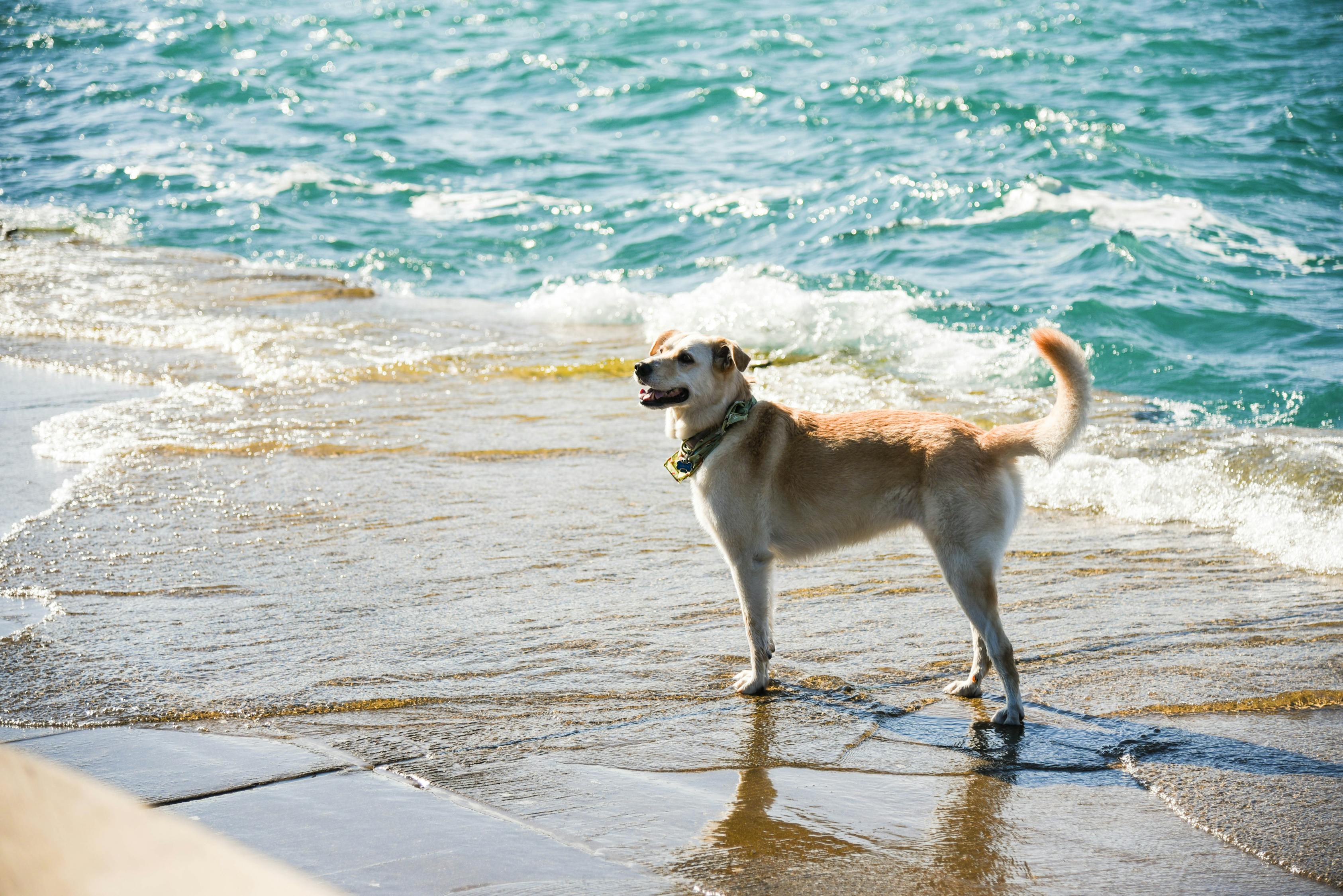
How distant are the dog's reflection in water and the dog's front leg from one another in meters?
0.86

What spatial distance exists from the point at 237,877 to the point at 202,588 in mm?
5320

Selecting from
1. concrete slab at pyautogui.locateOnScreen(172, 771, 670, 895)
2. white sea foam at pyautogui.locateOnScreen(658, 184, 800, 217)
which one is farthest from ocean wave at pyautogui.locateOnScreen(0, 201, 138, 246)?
concrete slab at pyautogui.locateOnScreen(172, 771, 670, 895)

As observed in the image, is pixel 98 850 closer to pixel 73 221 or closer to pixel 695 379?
Answer: pixel 695 379

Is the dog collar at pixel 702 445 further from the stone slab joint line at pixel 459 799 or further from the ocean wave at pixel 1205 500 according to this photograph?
the ocean wave at pixel 1205 500

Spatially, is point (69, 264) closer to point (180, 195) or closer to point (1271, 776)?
point (180, 195)

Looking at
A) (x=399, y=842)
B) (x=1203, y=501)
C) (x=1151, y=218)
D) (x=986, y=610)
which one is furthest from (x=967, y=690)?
(x=1151, y=218)

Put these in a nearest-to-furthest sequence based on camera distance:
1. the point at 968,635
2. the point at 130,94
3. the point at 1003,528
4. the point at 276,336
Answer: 1. the point at 1003,528
2. the point at 968,635
3. the point at 276,336
4. the point at 130,94

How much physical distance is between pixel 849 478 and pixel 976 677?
3.31ft

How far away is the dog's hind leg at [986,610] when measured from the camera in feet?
14.5

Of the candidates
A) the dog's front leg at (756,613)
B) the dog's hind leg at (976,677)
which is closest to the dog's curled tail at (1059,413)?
the dog's hind leg at (976,677)

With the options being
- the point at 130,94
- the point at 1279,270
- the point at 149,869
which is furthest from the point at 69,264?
the point at 149,869

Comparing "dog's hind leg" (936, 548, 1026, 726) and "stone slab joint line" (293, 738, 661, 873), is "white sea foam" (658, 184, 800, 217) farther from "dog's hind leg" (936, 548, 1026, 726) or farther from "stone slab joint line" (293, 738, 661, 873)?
"stone slab joint line" (293, 738, 661, 873)

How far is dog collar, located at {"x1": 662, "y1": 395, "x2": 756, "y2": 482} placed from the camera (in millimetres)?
5074

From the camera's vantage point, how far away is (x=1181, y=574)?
592 centimetres
